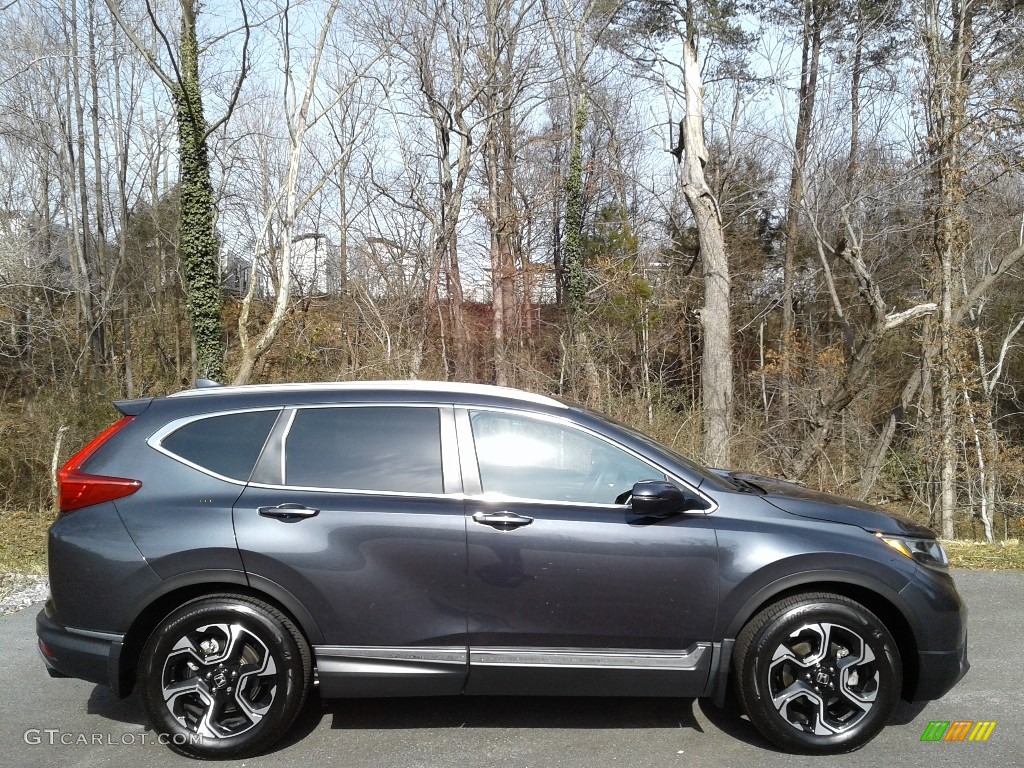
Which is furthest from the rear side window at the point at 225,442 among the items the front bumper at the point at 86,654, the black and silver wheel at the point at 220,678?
the front bumper at the point at 86,654

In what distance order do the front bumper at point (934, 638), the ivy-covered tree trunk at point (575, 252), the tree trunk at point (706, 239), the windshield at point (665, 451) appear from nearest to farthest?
the front bumper at point (934, 638)
the windshield at point (665, 451)
the tree trunk at point (706, 239)
the ivy-covered tree trunk at point (575, 252)

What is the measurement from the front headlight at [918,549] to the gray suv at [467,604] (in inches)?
2.1

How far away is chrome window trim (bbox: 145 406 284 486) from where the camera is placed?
12.8ft

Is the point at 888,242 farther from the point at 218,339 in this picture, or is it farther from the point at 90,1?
the point at 90,1

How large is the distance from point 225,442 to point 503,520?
4.72 feet

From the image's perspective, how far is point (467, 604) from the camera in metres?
3.76

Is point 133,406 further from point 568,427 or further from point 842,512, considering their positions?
point 842,512

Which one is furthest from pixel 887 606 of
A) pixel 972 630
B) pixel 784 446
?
pixel 784 446

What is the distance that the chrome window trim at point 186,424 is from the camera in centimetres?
391

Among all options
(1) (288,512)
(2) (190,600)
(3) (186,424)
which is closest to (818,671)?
(1) (288,512)

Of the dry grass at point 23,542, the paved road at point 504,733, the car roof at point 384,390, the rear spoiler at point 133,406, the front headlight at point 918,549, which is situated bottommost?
the paved road at point 504,733

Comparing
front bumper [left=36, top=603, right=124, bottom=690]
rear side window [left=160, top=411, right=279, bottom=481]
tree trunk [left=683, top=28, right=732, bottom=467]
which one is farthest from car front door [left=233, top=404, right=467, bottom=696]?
tree trunk [left=683, top=28, right=732, bottom=467]

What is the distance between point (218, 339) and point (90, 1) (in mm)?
17296

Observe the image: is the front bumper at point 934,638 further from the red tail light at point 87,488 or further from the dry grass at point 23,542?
the dry grass at point 23,542
